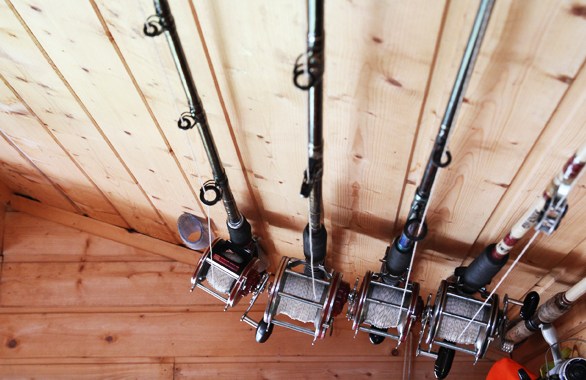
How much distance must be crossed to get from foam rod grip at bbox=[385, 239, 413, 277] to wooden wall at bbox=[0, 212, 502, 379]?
0.75 m

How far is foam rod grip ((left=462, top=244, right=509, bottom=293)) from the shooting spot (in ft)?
4.27

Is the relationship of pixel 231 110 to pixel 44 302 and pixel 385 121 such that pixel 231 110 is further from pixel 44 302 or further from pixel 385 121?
pixel 44 302

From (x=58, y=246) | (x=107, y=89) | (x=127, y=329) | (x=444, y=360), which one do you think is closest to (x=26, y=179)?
(x=58, y=246)

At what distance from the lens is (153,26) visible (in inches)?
37.9

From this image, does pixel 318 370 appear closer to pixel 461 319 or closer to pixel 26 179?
pixel 461 319

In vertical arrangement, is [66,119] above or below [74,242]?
above

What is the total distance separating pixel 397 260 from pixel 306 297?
0.94 ft

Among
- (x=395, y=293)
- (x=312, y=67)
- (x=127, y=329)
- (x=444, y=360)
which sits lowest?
(x=127, y=329)

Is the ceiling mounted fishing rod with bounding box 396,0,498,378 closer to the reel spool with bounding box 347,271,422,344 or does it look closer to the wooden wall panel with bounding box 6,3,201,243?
the reel spool with bounding box 347,271,422,344

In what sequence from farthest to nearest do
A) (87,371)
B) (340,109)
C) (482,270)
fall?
1. (87,371)
2. (482,270)
3. (340,109)

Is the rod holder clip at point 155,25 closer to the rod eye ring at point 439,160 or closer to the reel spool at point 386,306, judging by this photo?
the rod eye ring at point 439,160

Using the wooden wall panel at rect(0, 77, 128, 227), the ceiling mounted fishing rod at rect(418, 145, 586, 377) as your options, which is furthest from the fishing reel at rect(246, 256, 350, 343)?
the wooden wall panel at rect(0, 77, 128, 227)

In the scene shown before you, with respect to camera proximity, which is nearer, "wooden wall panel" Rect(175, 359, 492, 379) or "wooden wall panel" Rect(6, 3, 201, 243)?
"wooden wall panel" Rect(6, 3, 201, 243)

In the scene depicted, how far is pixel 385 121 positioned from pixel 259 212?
731 mm
